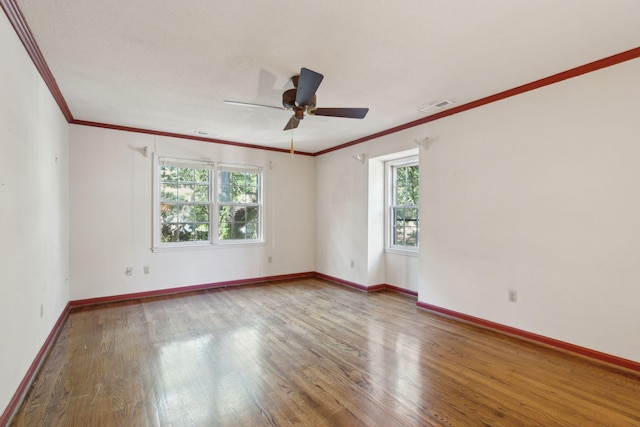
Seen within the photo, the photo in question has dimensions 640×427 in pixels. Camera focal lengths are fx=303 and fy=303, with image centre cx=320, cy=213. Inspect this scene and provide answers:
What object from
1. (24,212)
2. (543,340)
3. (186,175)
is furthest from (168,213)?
(543,340)

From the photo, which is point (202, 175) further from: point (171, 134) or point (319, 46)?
point (319, 46)

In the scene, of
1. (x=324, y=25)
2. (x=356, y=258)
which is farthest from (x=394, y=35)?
(x=356, y=258)

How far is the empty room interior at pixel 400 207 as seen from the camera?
195 centimetres

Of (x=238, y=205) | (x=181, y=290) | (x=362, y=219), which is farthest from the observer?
(x=238, y=205)

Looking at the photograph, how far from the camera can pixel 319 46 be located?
2.28 metres

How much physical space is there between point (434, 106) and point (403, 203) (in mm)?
1735

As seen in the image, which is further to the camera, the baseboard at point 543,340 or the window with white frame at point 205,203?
the window with white frame at point 205,203

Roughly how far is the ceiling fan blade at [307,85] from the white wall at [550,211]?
6.72 feet

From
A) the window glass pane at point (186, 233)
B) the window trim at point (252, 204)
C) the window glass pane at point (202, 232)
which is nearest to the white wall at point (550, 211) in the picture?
the window trim at point (252, 204)

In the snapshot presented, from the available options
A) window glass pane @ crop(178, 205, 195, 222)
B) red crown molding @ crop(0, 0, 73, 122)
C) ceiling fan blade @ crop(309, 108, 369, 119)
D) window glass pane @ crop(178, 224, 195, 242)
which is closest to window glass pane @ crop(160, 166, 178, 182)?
window glass pane @ crop(178, 205, 195, 222)

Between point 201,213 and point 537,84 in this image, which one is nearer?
point 537,84

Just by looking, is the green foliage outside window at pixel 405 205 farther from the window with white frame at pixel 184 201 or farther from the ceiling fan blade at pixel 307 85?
the window with white frame at pixel 184 201

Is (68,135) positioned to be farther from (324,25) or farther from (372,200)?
(372,200)

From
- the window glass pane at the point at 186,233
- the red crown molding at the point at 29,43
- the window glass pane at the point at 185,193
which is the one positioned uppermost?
the red crown molding at the point at 29,43
